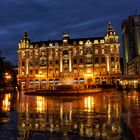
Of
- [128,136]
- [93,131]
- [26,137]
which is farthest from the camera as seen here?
[93,131]

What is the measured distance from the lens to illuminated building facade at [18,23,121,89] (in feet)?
364

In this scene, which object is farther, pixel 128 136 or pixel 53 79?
pixel 53 79

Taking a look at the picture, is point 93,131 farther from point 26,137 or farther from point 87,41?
point 87,41

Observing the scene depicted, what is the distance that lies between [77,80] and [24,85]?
2424 cm

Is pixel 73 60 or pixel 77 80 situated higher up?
pixel 73 60

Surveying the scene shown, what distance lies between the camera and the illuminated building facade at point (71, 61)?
11088 cm

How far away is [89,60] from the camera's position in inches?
4473

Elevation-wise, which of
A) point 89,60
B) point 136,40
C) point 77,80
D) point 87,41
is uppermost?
point 136,40

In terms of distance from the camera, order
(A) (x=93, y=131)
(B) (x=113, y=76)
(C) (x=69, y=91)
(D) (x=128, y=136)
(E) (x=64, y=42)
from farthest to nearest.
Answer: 1. (E) (x=64, y=42)
2. (B) (x=113, y=76)
3. (C) (x=69, y=91)
4. (A) (x=93, y=131)
5. (D) (x=128, y=136)

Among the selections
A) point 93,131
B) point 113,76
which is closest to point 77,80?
point 113,76

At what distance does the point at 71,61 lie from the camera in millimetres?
113938

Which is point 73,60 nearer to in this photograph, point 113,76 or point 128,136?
point 113,76

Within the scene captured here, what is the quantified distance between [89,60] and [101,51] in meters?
6.51

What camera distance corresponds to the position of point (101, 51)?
112 meters
